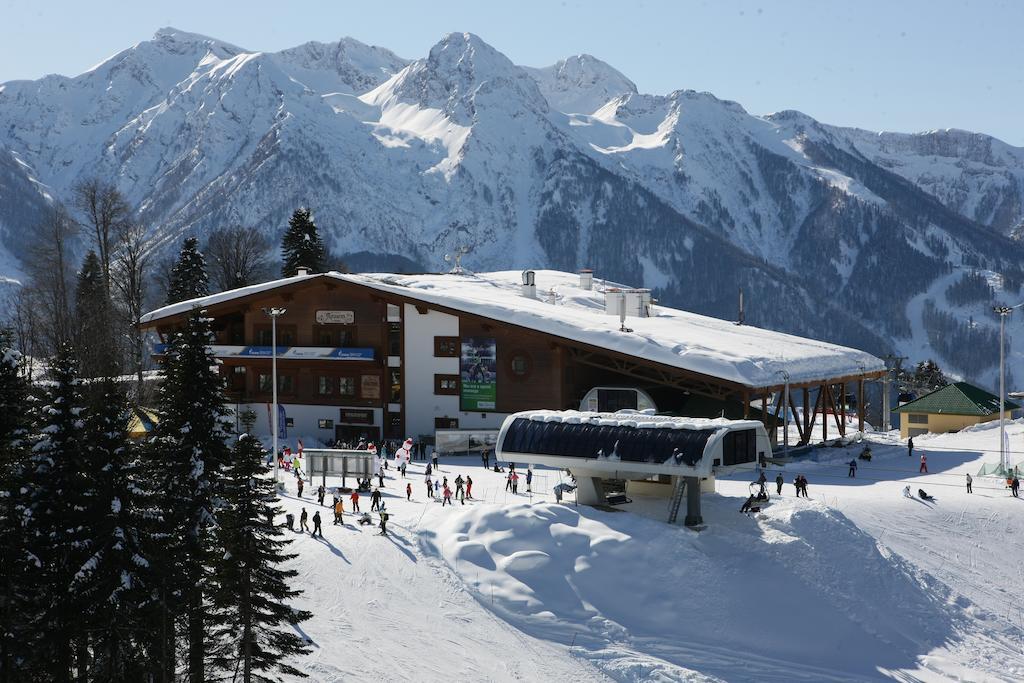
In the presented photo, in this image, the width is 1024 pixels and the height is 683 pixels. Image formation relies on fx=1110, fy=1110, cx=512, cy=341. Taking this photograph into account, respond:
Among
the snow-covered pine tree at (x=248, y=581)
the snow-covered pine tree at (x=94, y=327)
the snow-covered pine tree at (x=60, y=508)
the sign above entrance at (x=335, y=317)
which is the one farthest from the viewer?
the sign above entrance at (x=335, y=317)

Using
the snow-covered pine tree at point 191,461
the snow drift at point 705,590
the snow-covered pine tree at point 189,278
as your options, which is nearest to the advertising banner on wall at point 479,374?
the snow drift at point 705,590

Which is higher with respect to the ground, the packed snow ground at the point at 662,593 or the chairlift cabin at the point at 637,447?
the chairlift cabin at the point at 637,447

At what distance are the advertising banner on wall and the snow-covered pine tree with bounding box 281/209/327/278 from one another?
30293mm

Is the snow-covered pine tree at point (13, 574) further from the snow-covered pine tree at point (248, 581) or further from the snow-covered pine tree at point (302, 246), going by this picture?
the snow-covered pine tree at point (302, 246)

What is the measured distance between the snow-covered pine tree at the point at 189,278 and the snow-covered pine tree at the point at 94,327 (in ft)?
19.5

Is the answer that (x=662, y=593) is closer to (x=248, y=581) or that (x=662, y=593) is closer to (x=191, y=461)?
(x=248, y=581)

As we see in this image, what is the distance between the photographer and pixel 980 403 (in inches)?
3137

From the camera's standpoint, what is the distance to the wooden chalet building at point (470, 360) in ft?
201

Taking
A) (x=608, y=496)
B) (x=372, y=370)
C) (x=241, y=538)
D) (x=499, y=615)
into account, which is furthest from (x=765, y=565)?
(x=372, y=370)

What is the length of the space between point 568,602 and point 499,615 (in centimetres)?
252

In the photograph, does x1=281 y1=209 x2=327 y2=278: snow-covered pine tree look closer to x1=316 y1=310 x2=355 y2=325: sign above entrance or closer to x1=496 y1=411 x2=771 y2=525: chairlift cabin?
x1=316 y1=310 x2=355 y2=325: sign above entrance

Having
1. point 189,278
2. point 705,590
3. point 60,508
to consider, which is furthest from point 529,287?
point 60,508

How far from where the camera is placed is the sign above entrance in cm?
6962

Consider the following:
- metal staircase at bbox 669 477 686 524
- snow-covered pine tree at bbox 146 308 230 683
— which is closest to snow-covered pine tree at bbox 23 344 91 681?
snow-covered pine tree at bbox 146 308 230 683
